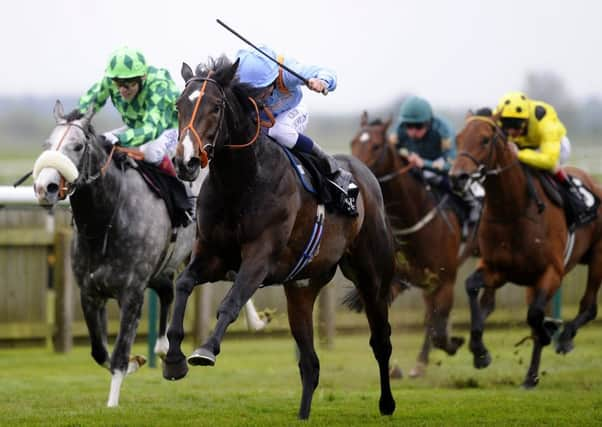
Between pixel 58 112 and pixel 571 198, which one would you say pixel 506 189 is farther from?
pixel 58 112

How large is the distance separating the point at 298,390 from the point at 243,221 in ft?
10.5

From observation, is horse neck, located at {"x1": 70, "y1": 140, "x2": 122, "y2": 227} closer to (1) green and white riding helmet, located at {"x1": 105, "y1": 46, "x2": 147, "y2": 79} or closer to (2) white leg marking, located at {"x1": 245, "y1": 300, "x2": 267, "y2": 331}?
(1) green and white riding helmet, located at {"x1": 105, "y1": 46, "x2": 147, "y2": 79}

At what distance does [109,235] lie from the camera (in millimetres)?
8242

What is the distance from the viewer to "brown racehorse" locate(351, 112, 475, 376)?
11.0 m

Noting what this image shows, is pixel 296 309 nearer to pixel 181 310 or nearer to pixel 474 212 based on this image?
pixel 181 310

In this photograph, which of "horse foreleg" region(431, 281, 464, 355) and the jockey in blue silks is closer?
the jockey in blue silks

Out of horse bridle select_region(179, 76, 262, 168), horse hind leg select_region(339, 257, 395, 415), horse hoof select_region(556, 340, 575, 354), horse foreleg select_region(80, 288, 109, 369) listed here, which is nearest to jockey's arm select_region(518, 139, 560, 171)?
horse hoof select_region(556, 340, 575, 354)

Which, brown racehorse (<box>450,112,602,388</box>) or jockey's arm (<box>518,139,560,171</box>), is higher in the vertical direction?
jockey's arm (<box>518,139,560,171</box>)

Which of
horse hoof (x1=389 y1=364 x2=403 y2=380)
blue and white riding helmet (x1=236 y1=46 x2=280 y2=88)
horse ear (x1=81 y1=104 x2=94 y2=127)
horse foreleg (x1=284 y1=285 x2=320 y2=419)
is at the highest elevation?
blue and white riding helmet (x1=236 y1=46 x2=280 y2=88)

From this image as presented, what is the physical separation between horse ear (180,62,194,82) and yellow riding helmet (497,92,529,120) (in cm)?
421

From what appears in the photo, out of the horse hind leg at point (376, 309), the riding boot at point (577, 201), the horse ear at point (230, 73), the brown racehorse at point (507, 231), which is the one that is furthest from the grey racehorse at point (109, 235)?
the riding boot at point (577, 201)

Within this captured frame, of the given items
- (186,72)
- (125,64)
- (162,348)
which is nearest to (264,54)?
(186,72)

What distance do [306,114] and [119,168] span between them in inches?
A: 61.2

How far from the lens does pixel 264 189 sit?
6.79 m
